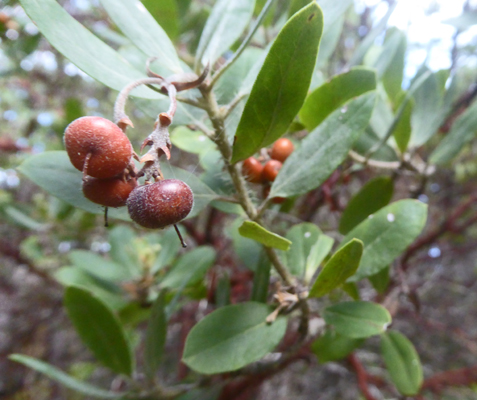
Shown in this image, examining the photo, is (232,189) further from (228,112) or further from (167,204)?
(167,204)

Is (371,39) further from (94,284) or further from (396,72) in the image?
(94,284)

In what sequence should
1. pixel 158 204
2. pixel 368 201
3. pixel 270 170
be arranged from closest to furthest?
pixel 158 204 → pixel 270 170 → pixel 368 201

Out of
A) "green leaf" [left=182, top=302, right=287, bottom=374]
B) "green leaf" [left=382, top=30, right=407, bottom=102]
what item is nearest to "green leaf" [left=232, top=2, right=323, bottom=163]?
"green leaf" [left=182, top=302, right=287, bottom=374]

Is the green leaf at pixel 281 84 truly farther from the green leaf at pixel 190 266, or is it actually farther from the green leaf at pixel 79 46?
the green leaf at pixel 190 266

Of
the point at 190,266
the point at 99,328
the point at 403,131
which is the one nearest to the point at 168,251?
the point at 190,266

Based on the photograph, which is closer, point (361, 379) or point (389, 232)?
point (389, 232)

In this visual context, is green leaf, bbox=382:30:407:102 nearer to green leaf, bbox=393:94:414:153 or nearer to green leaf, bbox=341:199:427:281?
green leaf, bbox=393:94:414:153
